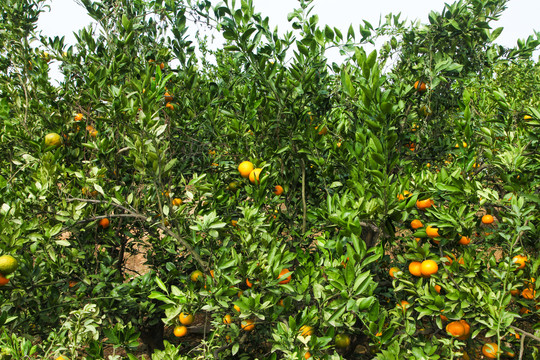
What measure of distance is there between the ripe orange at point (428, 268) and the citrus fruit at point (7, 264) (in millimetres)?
2154

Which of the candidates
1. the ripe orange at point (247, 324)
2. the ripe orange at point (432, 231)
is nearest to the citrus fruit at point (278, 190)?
the ripe orange at point (247, 324)

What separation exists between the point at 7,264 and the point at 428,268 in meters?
2.18

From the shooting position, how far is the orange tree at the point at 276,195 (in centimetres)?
174

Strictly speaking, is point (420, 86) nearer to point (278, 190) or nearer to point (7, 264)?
point (278, 190)

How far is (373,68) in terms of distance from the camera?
1669 millimetres

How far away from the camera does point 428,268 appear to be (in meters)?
1.95

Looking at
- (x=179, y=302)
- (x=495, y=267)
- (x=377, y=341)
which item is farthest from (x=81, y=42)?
(x=495, y=267)

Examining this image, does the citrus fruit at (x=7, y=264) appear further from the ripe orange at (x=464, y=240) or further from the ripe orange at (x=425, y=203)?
the ripe orange at (x=464, y=240)

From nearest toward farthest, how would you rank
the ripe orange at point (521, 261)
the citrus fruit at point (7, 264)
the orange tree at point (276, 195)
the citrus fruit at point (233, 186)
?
1. the citrus fruit at point (7, 264)
2. the orange tree at point (276, 195)
3. the ripe orange at point (521, 261)
4. the citrus fruit at point (233, 186)

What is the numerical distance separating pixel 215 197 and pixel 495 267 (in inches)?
67.0

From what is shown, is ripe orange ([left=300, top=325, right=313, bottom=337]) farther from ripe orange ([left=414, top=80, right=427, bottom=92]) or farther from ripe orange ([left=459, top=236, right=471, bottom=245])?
ripe orange ([left=414, top=80, right=427, bottom=92])

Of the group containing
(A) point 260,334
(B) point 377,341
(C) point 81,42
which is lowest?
(A) point 260,334

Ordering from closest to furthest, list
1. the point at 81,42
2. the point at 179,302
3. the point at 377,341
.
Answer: the point at 377,341 < the point at 179,302 < the point at 81,42

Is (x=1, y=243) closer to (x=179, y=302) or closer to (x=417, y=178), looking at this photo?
(x=179, y=302)
